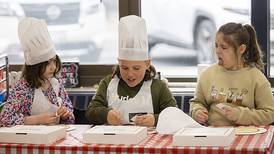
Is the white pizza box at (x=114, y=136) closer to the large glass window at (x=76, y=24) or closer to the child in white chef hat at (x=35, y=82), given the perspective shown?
the child in white chef hat at (x=35, y=82)

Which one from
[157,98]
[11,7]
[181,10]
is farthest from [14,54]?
[157,98]

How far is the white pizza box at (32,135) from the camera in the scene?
174cm

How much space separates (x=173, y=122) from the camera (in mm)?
1876

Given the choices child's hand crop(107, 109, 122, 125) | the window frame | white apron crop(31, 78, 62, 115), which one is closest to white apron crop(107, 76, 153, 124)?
child's hand crop(107, 109, 122, 125)

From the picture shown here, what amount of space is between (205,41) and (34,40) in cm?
126

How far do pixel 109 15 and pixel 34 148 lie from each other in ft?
5.36

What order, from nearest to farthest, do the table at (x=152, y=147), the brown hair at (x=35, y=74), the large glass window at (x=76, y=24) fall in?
the table at (x=152, y=147) < the brown hair at (x=35, y=74) < the large glass window at (x=76, y=24)

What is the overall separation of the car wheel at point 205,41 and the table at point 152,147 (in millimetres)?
1362

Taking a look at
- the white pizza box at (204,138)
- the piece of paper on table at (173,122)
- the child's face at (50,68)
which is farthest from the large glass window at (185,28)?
the white pizza box at (204,138)

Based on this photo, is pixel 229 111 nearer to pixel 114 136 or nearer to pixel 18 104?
pixel 114 136

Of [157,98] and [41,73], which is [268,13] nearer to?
[157,98]

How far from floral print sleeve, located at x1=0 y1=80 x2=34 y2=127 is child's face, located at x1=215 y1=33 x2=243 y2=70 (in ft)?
2.70

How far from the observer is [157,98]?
2252mm

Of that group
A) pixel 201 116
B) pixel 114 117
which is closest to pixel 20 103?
pixel 114 117
